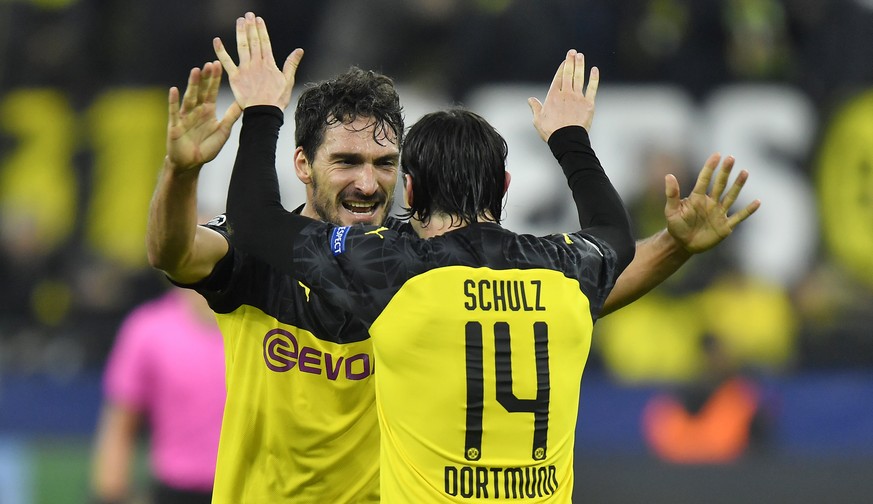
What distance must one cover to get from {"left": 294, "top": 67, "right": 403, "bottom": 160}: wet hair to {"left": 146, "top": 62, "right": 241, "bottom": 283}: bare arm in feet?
1.90

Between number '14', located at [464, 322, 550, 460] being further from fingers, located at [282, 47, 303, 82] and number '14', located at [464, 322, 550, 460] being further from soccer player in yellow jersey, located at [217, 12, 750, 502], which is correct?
fingers, located at [282, 47, 303, 82]

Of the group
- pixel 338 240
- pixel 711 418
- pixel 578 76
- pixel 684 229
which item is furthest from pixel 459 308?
pixel 711 418

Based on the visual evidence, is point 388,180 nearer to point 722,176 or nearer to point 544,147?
point 722,176

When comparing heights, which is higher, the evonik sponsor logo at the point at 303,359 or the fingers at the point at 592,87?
the fingers at the point at 592,87

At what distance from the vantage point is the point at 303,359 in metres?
3.74

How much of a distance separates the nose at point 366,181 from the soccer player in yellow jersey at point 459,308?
59 centimetres

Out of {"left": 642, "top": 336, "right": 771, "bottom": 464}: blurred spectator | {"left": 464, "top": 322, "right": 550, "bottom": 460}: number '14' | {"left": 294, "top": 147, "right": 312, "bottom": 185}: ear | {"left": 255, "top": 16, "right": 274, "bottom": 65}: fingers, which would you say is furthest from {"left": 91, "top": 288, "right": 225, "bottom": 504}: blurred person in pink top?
{"left": 642, "top": 336, "right": 771, "bottom": 464}: blurred spectator

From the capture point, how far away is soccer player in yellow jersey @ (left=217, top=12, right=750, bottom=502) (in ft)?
10.3

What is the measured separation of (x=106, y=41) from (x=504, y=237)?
7120mm

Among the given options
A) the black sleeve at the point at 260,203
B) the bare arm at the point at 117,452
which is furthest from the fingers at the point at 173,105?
the bare arm at the point at 117,452

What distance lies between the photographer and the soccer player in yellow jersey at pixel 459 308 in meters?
3.15

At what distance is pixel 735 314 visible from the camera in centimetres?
911

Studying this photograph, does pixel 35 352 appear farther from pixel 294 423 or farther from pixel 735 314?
pixel 294 423

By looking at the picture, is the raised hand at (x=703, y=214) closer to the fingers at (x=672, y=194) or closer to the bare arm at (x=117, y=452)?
the fingers at (x=672, y=194)
